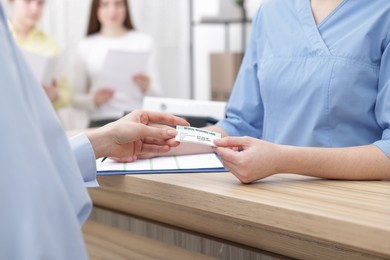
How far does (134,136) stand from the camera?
1107 millimetres

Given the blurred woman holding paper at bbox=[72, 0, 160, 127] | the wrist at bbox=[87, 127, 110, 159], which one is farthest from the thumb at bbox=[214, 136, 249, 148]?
the blurred woman holding paper at bbox=[72, 0, 160, 127]

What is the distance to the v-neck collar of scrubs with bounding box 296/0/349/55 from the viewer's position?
1190 mm

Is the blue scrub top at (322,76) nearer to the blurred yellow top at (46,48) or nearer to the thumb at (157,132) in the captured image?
the thumb at (157,132)

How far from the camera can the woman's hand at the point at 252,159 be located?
97cm

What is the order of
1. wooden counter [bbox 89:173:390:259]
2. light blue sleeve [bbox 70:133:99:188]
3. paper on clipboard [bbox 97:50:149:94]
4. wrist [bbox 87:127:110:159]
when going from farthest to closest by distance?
paper on clipboard [bbox 97:50:149:94] → wrist [bbox 87:127:110:159] → light blue sleeve [bbox 70:133:99:188] → wooden counter [bbox 89:173:390:259]

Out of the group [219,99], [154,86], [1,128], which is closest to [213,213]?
[1,128]

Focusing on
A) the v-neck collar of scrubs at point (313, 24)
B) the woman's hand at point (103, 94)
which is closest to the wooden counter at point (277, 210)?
the v-neck collar of scrubs at point (313, 24)

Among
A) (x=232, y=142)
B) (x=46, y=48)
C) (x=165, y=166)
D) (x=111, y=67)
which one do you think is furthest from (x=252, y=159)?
(x=46, y=48)

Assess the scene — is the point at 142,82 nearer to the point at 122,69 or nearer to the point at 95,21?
the point at 122,69

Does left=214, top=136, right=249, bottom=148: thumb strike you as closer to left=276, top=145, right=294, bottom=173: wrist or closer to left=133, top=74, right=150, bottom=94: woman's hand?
left=276, top=145, right=294, bottom=173: wrist

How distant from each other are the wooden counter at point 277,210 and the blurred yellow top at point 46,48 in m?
2.13

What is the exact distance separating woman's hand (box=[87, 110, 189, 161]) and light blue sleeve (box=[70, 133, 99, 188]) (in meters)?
0.08

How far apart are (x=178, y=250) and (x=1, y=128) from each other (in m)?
0.59

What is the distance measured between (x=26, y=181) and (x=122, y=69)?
8.29ft
